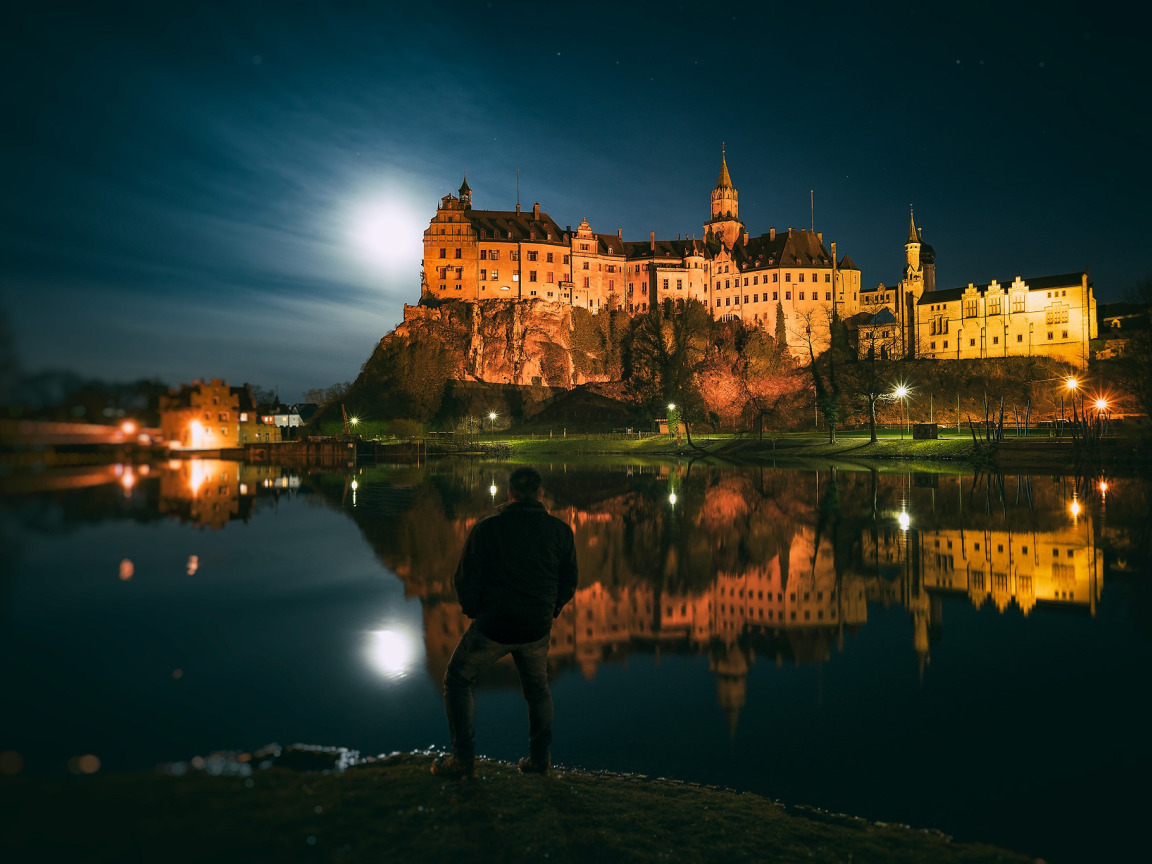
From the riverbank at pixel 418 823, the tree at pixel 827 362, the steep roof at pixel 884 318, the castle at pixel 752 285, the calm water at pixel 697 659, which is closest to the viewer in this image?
the riverbank at pixel 418 823

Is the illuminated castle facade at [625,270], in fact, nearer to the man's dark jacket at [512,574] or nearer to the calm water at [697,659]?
the calm water at [697,659]

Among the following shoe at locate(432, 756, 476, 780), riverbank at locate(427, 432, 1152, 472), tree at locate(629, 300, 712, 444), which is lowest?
shoe at locate(432, 756, 476, 780)

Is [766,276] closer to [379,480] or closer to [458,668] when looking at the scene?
[379,480]

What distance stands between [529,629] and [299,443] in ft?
217

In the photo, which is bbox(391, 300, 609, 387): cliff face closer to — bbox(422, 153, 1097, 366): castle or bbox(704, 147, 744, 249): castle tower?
bbox(422, 153, 1097, 366): castle

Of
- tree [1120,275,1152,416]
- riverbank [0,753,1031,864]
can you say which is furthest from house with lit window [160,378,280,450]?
tree [1120,275,1152,416]

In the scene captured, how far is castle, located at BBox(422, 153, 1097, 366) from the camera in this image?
101000 millimetres

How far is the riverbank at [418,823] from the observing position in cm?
374

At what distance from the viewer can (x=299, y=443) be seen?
65375 millimetres

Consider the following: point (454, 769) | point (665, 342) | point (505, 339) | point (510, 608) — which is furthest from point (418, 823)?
point (505, 339)

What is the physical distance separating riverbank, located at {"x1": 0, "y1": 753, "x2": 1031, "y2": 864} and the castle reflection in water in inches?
86.4

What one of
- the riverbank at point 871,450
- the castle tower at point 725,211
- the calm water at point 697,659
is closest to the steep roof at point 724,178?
the castle tower at point 725,211

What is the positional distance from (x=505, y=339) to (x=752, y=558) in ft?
317

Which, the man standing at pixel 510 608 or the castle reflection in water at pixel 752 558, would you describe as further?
the castle reflection in water at pixel 752 558
